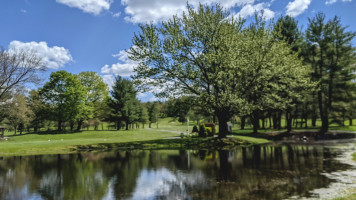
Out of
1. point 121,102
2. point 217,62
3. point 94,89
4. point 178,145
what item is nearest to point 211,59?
point 217,62

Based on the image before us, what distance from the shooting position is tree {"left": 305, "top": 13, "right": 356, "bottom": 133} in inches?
1674

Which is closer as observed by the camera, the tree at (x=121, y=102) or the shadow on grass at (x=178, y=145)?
the shadow on grass at (x=178, y=145)

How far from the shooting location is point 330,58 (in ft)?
141

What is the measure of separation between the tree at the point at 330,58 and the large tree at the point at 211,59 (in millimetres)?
19979

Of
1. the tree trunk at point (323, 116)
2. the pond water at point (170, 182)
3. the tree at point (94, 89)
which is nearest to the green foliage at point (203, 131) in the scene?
the tree trunk at point (323, 116)

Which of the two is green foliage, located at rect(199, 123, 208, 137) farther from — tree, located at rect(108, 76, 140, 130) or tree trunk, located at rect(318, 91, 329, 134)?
tree, located at rect(108, 76, 140, 130)

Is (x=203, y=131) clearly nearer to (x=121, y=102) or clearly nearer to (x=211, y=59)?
(x=211, y=59)

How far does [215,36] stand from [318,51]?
27581 millimetres

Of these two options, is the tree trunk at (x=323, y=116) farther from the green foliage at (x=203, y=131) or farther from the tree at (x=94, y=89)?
the tree at (x=94, y=89)

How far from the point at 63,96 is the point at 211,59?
42.5 meters

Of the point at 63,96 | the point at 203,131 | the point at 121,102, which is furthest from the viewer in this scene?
the point at 121,102

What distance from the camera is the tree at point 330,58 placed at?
42.5 metres

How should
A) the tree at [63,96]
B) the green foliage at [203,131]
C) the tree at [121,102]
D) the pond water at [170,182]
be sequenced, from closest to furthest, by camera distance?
the pond water at [170,182] → the green foliage at [203,131] → the tree at [63,96] → the tree at [121,102]

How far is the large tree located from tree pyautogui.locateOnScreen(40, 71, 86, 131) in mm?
33153
